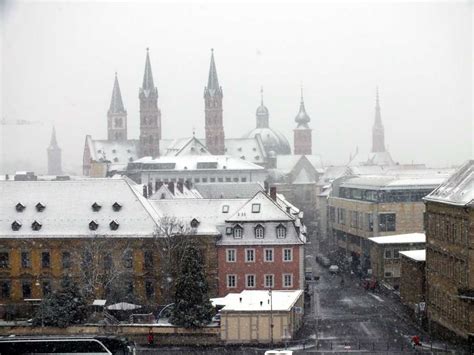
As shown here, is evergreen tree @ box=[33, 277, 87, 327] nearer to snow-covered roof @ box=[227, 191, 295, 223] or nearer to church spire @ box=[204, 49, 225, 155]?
snow-covered roof @ box=[227, 191, 295, 223]

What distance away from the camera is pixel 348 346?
50594 mm

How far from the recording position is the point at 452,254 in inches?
2057

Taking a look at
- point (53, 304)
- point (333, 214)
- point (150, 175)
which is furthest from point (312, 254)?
point (53, 304)

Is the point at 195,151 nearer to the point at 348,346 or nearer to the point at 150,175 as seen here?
the point at 150,175

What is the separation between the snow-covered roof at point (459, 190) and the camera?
50.6m

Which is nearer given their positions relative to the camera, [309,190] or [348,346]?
[348,346]

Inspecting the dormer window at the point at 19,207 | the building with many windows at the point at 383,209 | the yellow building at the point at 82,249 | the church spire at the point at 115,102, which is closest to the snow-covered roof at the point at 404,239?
the building with many windows at the point at 383,209

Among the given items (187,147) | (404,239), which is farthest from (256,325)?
(187,147)

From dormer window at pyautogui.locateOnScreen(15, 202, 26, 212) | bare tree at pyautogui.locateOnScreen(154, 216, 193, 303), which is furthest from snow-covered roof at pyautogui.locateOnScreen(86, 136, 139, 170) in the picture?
bare tree at pyautogui.locateOnScreen(154, 216, 193, 303)

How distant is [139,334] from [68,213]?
58.5 feet

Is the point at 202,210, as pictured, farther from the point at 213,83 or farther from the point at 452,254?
the point at 213,83

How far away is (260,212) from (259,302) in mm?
13014

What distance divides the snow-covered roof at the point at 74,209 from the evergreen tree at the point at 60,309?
11.3 meters

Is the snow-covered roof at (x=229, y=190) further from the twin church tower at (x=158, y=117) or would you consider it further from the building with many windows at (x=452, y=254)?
the twin church tower at (x=158, y=117)
